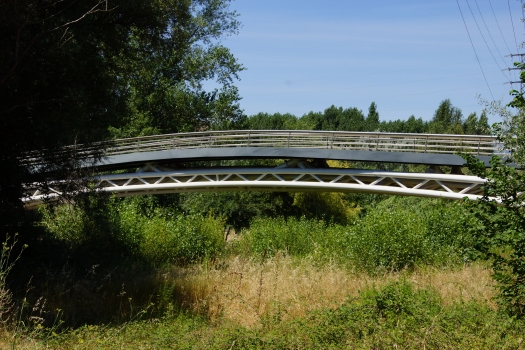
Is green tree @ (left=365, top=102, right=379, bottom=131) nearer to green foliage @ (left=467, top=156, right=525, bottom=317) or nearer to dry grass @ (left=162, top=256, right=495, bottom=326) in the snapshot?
dry grass @ (left=162, top=256, right=495, bottom=326)

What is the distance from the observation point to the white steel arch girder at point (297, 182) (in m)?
19.6

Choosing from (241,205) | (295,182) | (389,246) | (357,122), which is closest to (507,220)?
(389,246)

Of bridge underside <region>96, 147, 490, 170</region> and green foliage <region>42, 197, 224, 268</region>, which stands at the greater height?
bridge underside <region>96, 147, 490, 170</region>

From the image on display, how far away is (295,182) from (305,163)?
3.52 feet

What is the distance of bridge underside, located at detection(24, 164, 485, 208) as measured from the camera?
19594mm

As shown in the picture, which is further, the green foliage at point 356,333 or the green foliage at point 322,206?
the green foliage at point 322,206

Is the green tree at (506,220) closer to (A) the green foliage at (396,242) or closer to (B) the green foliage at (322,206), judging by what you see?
(A) the green foliage at (396,242)

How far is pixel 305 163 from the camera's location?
23.0 metres

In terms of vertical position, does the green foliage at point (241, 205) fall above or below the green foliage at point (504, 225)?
below

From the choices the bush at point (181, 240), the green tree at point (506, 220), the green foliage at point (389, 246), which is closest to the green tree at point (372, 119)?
the bush at point (181, 240)

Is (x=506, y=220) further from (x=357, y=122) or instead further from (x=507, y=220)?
(x=357, y=122)

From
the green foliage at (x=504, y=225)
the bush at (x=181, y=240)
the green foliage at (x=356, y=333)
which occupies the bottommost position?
the bush at (x=181, y=240)

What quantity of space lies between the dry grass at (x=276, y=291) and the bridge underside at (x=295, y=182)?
616cm

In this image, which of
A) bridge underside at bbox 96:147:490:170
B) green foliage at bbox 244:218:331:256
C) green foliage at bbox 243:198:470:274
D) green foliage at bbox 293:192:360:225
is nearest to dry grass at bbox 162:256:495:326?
green foliage at bbox 243:198:470:274
